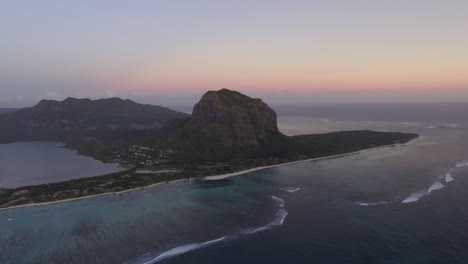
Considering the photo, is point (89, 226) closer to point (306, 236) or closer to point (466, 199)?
point (306, 236)

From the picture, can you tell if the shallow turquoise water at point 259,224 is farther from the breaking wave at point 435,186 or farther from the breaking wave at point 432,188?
the breaking wave at point 435,186

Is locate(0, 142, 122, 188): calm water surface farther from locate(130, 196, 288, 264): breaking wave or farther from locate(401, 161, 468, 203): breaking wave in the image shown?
locate(401, 161, 468, 203): breaking wave

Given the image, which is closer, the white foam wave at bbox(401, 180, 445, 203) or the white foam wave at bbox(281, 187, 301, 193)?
the white foam wave at bbox(401, 180, 445, 203)

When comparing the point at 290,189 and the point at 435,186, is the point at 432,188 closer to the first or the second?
the point at 435,186

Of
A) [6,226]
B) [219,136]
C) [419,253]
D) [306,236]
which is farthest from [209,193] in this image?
[219,136]

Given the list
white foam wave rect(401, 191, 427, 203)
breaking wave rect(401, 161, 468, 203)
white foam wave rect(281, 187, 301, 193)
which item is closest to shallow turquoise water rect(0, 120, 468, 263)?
white foam wave rect(281, 187, 301, 193)

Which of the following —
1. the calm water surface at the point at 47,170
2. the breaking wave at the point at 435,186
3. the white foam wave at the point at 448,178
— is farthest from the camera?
the calm water surface at the point at 47,170

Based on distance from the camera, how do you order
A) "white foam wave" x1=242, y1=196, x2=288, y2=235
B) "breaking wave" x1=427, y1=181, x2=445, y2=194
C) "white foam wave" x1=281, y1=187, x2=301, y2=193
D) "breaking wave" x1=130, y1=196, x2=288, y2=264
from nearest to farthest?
"breaking wave" x1=130, y1=196, x2=288, y2=264
"white foam wave" x1=242, y1=196, x2=288, y2=235
"breaking wave" x1=427, y1=181, x2=445, y2=194
"white foam wave" x1=281, y1=187, x2=301, y2=193

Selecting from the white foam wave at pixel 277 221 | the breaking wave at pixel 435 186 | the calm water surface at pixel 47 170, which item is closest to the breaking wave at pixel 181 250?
the white foam wave at pixel 277 221
